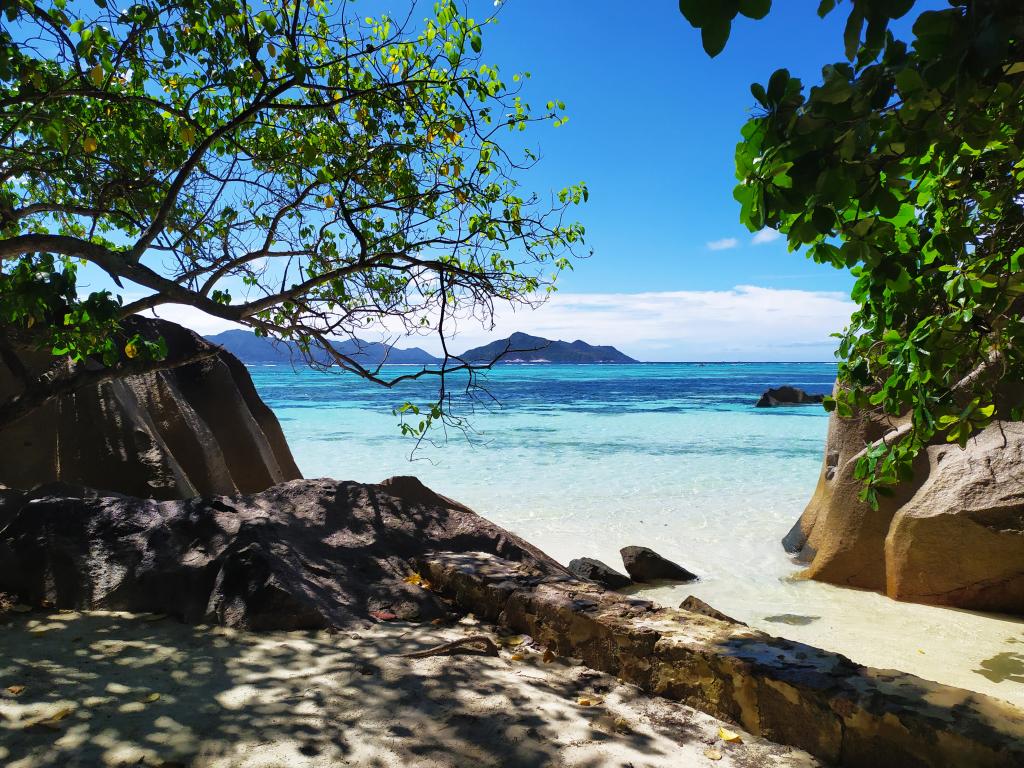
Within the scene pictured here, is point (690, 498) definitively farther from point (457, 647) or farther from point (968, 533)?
point (457, 647)

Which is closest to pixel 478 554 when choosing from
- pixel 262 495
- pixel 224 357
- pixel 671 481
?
pixel 262 495

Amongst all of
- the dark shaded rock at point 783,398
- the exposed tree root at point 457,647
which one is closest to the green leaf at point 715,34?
the exposed tree root at point 457,647

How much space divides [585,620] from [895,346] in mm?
2282

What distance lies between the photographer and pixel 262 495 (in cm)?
571

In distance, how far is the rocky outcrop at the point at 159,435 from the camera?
22.6 feet

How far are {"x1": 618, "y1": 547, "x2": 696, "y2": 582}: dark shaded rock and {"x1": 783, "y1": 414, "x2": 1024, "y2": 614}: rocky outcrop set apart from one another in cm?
169

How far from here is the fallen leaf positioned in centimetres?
286

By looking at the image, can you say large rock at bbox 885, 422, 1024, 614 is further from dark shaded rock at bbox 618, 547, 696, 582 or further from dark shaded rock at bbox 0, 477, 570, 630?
dark shaded rock at bbox 0, 477, 570, 630

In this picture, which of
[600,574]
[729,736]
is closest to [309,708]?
[729,736]

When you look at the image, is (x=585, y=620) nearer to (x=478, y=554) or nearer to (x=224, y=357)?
(x=478, y=554)

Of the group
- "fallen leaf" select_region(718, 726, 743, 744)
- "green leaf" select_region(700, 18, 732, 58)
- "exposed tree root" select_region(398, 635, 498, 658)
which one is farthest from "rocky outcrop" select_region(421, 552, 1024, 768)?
"green leaf" select_region(700, 18, 732, 58)

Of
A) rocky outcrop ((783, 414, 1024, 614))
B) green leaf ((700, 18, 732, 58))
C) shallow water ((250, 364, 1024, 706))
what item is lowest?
shallow water ((250, 364, 1024, 706))

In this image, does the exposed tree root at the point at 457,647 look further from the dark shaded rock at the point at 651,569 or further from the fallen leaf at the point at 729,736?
the dark shaded rock at the point at 651,569

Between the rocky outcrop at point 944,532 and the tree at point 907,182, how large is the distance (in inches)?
106
